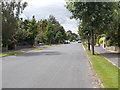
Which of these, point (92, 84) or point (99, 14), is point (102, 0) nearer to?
point (99, 14)

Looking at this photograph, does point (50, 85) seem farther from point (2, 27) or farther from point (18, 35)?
point (18, 35)

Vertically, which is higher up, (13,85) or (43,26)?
(43,26)

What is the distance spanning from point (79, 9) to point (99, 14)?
225 cm

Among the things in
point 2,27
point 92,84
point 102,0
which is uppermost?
point 102,0

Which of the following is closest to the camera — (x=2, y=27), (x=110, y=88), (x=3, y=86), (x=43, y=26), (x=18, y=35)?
(x=110, y=88)

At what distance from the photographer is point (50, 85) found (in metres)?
8.21

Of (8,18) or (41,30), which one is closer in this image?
(8,18)

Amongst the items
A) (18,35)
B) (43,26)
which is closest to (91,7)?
(18,35)

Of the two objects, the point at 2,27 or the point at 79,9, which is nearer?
the point at 79,9

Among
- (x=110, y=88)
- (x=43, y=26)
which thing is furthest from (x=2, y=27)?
(x=43, y=26)

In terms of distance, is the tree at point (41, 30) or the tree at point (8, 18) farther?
the tree at point (41, 30)

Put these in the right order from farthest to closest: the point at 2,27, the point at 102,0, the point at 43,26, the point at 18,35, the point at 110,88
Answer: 1. the point at 43,26
2. the point at 18,35
3. the point at 2,27
4. the point at 102,0
5. the point at 110,88

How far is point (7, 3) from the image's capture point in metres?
33.8

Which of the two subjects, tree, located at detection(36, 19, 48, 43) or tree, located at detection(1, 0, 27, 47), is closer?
tree, located at detection(1, 0, 27, 47)
